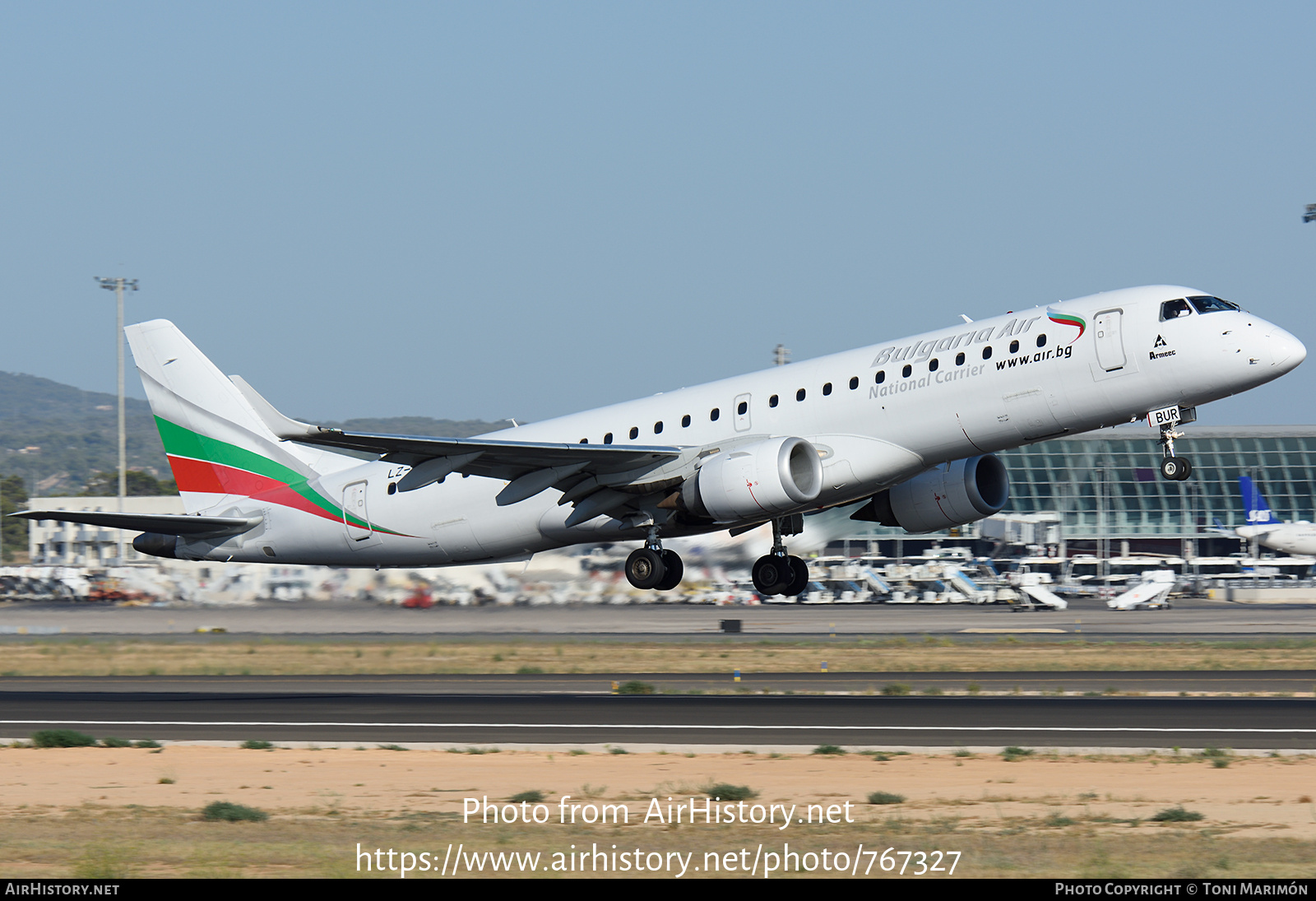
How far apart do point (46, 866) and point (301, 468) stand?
73.2 ft

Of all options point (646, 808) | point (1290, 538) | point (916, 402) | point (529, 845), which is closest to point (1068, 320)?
point (916, 402)

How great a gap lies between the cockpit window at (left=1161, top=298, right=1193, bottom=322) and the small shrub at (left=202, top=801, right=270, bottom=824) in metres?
17.8

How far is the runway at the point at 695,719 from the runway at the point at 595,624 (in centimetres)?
2214

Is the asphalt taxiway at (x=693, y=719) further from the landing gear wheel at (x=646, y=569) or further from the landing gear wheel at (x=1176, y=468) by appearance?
the landing gear wheel at (x=1176, y=468)

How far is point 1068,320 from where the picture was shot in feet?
87.0

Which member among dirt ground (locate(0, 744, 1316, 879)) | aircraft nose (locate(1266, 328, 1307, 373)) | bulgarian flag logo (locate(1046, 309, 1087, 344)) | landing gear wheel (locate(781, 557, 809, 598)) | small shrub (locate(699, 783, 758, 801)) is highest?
bulgarian flag logo (locate(1046, 309, 1087, 344))

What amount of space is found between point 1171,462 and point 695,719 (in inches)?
395

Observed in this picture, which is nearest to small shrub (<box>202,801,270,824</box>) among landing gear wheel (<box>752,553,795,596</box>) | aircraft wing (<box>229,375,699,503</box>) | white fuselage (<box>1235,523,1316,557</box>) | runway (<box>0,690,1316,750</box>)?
runway (<box>0,690,1316,750</box>)

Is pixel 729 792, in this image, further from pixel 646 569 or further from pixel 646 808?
pixel 646 569

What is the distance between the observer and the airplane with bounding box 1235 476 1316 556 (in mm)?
91875

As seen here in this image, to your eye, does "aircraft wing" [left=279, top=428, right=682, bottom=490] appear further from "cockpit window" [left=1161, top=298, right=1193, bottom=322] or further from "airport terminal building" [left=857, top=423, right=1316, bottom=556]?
"airport terminal building" [left=857, top=423, right=1316, bottom=556]

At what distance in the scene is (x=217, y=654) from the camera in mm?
48375

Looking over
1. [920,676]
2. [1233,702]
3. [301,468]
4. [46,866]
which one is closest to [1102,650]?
[920,676]
